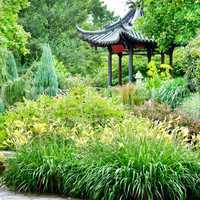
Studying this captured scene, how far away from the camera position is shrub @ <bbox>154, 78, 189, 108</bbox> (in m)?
15.4

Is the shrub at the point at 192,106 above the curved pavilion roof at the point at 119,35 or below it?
below

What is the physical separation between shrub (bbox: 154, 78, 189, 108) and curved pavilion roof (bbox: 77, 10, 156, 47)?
20.9ft

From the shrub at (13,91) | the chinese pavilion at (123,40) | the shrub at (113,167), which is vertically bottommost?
the shrub at (13,91)

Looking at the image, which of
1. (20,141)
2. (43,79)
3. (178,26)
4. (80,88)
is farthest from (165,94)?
(20,141)

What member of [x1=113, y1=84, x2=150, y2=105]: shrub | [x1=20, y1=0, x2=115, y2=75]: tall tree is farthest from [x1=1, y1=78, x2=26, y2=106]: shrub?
[x1=20, y1=0, x2=115, y2=75]: tall tree

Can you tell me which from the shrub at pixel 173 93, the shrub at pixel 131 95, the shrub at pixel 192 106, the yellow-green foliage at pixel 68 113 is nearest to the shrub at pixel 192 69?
the shrub at pixel 173 93

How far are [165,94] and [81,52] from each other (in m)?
19.3

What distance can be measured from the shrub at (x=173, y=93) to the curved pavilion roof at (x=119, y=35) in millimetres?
6371

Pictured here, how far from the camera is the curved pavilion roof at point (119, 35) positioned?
2239cm

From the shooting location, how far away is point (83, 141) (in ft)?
24.9

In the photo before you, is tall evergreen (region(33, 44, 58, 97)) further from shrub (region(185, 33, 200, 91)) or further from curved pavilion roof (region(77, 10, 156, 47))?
curved pavilion roof (region(77, 10, 156, 47))

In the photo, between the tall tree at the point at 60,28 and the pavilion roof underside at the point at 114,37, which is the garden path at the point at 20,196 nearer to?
the pavilion roof underside at the point at 114,37

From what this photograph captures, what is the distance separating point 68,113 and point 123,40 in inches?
537

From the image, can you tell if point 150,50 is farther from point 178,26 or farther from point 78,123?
point 78,123
